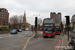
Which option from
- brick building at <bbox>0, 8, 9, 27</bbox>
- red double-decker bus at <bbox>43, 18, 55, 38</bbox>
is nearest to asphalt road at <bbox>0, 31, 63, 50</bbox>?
red double-decker bus at <bbox>43, 18, 55, 38</bbox>

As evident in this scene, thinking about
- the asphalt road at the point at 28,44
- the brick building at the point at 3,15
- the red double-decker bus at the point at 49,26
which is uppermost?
the brick building at the point at 3,15

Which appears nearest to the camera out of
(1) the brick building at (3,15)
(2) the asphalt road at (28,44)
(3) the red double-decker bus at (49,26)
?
(2) the asphalt road at (28,44)

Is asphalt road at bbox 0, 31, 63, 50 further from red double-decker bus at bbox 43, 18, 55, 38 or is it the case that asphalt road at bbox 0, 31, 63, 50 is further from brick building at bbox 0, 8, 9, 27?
brick building at bbox 0, 8, 9, 27

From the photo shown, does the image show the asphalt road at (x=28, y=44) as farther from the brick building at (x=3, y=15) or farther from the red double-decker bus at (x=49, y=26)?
the brick building at (x=3, y=15)

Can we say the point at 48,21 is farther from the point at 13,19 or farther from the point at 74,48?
the point at 13,19

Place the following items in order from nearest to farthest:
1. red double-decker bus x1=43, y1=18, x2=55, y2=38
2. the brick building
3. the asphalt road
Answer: the asphalt road < red double-decker bus x1=43, y1=18, x2=55, y2=38 < the brick building

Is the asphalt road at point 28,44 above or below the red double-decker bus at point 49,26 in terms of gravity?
below

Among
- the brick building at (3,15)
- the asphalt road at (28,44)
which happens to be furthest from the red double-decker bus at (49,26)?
the brick building at (3,15)

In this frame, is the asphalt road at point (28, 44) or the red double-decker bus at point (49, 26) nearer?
the asphalt road at point (28, 44)

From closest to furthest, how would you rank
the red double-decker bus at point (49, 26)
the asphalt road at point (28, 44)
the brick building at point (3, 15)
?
the asphalt road at point (28, 44)
the red double-decker bus at point (49, 26)
the brick building at point (3, 15)

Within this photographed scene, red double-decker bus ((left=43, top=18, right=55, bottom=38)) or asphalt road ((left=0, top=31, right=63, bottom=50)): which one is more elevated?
red double-decker bus ((left=43, top=18, right=55, bottom=38))

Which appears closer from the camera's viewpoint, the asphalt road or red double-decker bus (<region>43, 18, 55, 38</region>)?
the asphalt road

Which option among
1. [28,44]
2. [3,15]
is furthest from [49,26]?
[3,15]

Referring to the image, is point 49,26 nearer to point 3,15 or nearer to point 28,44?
point 28,44
